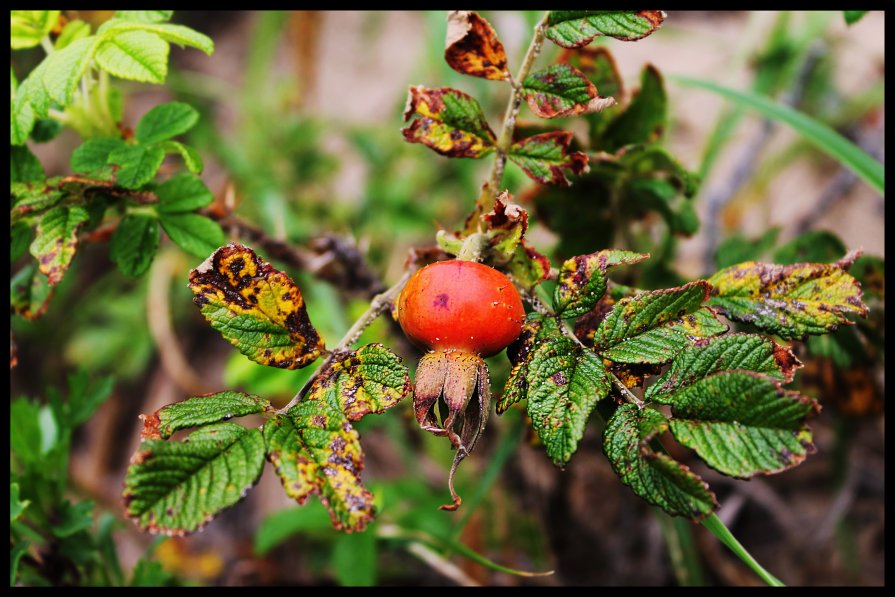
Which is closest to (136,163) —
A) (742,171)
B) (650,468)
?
(650,468)

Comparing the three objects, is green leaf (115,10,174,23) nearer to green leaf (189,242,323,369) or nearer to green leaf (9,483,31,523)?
green leaf (189,242,323,369)

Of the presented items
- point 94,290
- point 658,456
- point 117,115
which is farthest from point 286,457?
point 94,290

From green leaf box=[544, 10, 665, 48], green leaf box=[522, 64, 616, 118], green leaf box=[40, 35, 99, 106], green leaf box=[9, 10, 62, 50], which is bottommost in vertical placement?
green leaf box=[9, 10, 62, 50]

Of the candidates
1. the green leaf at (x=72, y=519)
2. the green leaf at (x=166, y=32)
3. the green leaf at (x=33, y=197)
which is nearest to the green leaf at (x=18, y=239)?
the green leaf at (x=33, y=197)

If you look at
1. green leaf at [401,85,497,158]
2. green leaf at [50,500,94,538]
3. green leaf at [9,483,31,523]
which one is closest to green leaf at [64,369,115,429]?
green leaf at [50,500,94,538]

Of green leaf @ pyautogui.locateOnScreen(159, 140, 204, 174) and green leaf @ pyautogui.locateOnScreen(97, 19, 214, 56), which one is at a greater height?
green leaf @ pyautogui.locateOnScreen(97, 19, 214, 56)

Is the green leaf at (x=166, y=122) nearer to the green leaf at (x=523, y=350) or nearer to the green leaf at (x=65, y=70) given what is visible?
the green leaf at (x=65, y=70)
